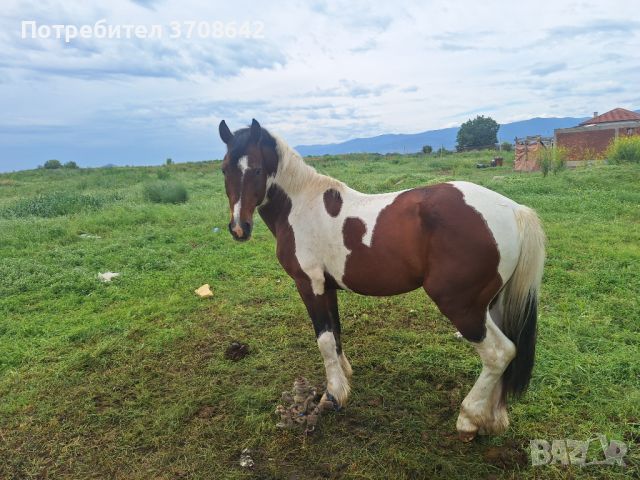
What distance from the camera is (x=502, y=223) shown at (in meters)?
2.38

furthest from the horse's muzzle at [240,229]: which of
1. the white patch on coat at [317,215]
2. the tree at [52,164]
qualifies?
the tree at [52,164]

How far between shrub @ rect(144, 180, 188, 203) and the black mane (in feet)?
34.1

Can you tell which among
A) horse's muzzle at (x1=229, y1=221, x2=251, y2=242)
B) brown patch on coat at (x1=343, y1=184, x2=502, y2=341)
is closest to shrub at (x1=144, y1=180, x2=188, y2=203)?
horse's muzzle at (x1=229, y1=221, x2=251, y2=242)

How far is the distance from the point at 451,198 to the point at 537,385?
1784mm

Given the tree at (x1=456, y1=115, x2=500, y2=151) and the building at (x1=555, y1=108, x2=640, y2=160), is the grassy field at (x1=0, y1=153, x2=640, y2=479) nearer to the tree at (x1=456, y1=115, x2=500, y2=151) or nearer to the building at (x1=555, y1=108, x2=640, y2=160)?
the building at (x1=555, y1=108, x2=640, y2=160)

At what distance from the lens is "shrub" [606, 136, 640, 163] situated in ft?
48.3

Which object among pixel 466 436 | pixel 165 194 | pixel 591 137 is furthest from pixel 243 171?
pixel 591 137

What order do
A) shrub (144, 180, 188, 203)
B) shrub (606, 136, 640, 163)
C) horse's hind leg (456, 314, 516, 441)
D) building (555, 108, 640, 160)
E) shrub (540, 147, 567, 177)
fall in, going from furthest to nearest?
building (555, 108, 640, 160), shrub (606, 136, 640, 163), shrub (540, 147, 567, 177), shrub (144, 180, 188, 203), horse's hind leg (456, 314, 516, 441)

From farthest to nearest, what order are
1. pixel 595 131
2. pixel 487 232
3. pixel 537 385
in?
pixel 595 131 → pixel 537 385 → pixel 487 232

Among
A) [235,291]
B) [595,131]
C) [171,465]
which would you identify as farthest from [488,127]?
[171,465]

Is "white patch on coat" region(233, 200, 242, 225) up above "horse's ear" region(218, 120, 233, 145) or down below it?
below

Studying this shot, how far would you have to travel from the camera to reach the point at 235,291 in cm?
550

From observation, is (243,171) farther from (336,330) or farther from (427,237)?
(336,330)

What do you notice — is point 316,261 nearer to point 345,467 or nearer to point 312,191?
point 312,191
